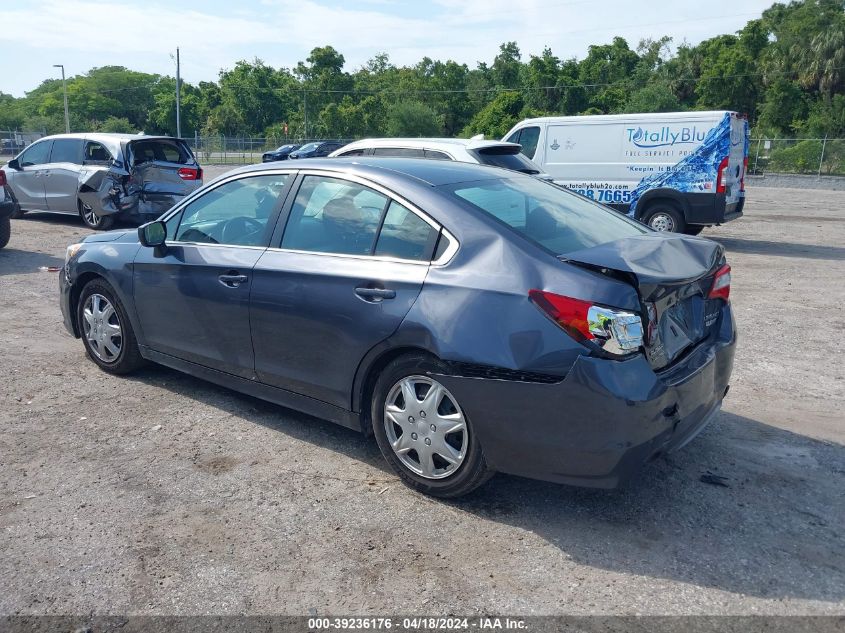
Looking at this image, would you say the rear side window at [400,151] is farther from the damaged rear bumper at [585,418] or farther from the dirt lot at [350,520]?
the damaged rear bumper at [585,418]

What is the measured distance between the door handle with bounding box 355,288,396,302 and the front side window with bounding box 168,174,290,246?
37.0 inches

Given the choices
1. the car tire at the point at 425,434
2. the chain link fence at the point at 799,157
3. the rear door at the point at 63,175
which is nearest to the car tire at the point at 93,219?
the rear door at the point at 63,175

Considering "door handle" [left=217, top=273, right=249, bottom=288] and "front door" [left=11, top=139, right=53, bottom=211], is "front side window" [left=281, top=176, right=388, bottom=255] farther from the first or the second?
"front door" [left=11, top=139, right=53, bottom=211]

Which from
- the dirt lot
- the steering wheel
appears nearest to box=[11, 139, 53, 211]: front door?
the dirt lot

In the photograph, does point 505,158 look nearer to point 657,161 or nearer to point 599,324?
point 657,161

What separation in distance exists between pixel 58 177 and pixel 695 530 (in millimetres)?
13373

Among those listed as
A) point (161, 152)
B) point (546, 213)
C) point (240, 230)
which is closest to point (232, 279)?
point (240, 230)

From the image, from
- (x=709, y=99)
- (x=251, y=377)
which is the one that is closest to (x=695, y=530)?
(x=251, y=377)

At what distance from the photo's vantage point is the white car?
9047 millimetres

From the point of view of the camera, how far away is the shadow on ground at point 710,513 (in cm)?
322

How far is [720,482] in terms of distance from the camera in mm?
4008

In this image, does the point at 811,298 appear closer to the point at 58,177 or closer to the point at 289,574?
the point at 289,574

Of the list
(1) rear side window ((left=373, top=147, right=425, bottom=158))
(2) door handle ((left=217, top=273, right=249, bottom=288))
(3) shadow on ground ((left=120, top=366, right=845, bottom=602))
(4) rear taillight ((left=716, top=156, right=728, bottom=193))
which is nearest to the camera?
(3) shadow on ground ((left=120, top=366, right=845, bottom=602))

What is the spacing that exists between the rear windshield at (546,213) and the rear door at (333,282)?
37cm
